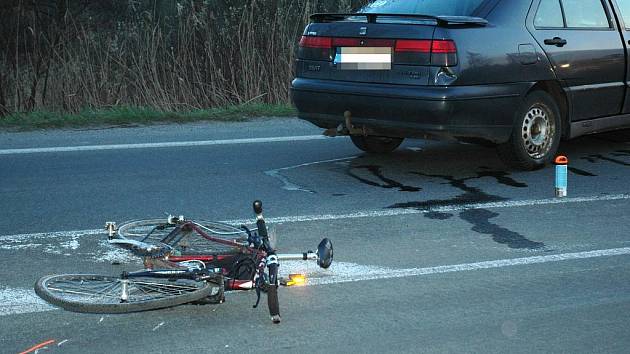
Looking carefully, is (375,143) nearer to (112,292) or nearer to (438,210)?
(438,210)

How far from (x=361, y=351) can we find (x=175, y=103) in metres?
9.53

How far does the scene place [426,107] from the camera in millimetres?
8602

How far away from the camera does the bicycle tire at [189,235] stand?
5895 mm

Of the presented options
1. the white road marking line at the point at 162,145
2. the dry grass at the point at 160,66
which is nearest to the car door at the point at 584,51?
the white road marking line at the point at 162,145

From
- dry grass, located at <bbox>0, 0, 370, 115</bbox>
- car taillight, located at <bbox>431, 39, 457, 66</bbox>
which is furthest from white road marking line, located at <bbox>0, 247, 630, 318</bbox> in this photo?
dry grass, located at <bbox>0, 0, 370, 115</bbox>

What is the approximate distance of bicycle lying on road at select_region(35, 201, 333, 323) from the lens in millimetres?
5230

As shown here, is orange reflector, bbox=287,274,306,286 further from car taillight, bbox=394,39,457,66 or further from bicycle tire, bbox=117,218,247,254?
car taillight, bbox=394,39,457,66

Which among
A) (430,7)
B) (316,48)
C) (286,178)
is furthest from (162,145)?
(430,7)

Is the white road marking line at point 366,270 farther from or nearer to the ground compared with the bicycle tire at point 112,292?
nearer to the ground

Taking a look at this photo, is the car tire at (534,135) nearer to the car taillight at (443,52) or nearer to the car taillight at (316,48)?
the car taillight at (443,52)

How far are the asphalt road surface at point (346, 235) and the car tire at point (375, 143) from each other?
0.13 m

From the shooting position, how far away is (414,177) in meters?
9.20

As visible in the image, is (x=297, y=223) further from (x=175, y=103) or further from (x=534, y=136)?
(x=175, y=103)

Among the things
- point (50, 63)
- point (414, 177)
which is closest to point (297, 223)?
point (414, 177)
